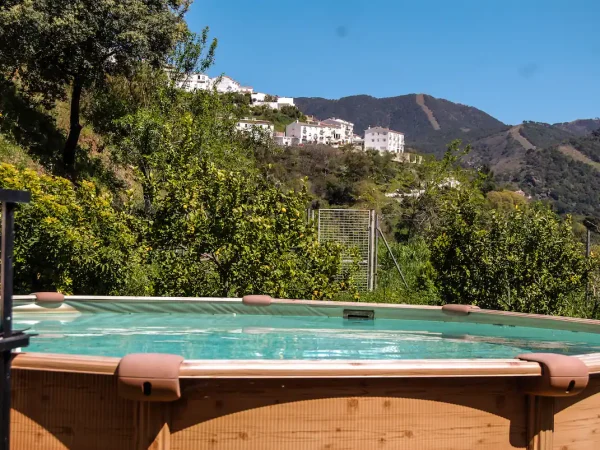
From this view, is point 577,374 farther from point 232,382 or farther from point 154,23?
point 154,23

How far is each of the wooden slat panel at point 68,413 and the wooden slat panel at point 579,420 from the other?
6.67ft

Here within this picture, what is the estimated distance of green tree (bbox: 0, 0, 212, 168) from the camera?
15398mm

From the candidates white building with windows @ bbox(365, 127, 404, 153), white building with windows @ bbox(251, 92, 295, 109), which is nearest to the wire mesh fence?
white building with windows @ bbox(251, 92, 295, 109)

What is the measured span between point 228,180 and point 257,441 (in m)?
5.05

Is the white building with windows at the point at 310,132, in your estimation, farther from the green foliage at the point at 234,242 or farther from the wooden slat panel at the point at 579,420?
the wooden slat panel at the point at 579,420

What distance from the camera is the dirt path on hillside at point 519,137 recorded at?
133 m

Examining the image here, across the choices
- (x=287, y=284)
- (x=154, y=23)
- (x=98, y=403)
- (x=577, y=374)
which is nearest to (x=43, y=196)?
(x=287, y=284)

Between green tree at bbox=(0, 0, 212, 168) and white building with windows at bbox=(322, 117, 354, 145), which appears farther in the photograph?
white building with windows at bbox=(322, 117, 354, 145)

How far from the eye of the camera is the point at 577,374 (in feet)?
9.67

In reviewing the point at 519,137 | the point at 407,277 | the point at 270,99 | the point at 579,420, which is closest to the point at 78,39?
the point at 407,277

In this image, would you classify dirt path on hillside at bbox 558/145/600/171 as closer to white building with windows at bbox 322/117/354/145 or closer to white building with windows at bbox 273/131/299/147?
white building with windows at bbox 322/117/354/145

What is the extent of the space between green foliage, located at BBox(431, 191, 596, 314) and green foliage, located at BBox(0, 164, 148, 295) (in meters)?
3.88

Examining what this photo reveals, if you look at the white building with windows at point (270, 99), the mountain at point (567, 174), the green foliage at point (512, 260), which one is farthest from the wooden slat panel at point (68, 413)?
the white building with windows at point (270, 99)

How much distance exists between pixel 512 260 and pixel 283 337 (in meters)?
3.23
